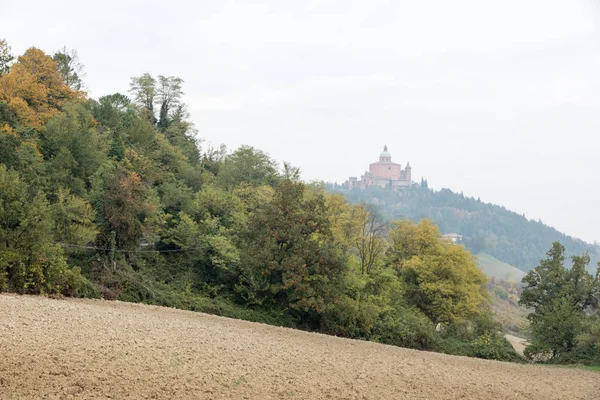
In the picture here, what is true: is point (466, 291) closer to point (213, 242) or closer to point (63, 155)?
point (213, 242)

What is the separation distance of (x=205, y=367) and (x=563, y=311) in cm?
2539

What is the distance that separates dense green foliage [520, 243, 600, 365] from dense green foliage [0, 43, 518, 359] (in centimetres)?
253

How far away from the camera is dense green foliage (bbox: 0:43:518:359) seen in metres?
A: 29.4

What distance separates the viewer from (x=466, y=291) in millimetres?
41938

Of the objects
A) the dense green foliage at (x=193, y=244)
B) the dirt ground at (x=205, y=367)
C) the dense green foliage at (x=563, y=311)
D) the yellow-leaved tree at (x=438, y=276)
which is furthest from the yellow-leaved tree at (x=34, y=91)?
the dense green foliage at (x=563, y=311)

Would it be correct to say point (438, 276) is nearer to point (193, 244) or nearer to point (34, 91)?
point (193, 244)

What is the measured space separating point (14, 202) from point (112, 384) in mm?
16445

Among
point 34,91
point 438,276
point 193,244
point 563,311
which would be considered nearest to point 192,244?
point 193,244

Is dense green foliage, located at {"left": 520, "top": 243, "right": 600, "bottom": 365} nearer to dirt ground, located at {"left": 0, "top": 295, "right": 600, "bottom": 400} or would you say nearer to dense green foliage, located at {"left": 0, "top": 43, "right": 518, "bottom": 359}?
dense green foliage, located at {"left": 0, "top": 43, "right": 518, "bottom": 359}

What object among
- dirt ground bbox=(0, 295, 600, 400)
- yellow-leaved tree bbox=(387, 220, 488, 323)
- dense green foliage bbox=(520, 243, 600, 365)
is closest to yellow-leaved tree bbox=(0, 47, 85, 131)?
dirt ground bbox=(0, 295, 600, 400)

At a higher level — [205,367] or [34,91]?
[34,91]

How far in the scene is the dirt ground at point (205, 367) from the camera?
11211 millimetres

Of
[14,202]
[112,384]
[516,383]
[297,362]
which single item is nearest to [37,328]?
[112,384]

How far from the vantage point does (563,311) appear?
3212 centimetres
